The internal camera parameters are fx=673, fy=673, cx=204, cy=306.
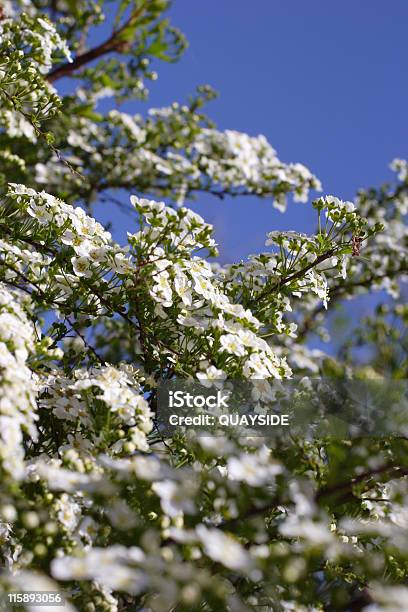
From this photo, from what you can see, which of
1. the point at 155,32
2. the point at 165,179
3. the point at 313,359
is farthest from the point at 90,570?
the point at 313,359

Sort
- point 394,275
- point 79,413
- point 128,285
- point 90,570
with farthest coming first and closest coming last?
point 394,275 → point 128,285 → point 79,413 → point 90,570

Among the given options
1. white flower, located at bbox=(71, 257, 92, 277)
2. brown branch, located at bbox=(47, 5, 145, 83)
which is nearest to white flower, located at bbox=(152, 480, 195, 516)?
white flower, located at bbox=(71, 257, 92, 277)

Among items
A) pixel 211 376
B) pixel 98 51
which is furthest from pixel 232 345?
pixel 98 51

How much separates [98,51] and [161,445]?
3.00 m

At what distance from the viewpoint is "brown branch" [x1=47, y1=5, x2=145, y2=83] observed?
412 cm

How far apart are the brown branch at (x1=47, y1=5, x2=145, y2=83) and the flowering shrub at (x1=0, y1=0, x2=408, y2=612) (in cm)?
82

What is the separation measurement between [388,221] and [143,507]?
481 centimetres

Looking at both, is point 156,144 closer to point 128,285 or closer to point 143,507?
point 128,285

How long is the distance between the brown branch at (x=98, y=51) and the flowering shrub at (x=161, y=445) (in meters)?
0.82

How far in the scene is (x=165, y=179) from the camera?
5.17 metres

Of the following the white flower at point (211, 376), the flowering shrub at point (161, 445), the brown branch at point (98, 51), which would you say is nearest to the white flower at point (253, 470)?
the flowering shrub at point (161, 445)

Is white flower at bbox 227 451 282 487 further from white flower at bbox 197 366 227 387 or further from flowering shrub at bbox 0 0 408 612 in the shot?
white flower at bbox 197 366 227 387

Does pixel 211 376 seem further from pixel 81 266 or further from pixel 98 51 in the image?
pixel 98 51

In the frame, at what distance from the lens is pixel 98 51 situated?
166 inches
